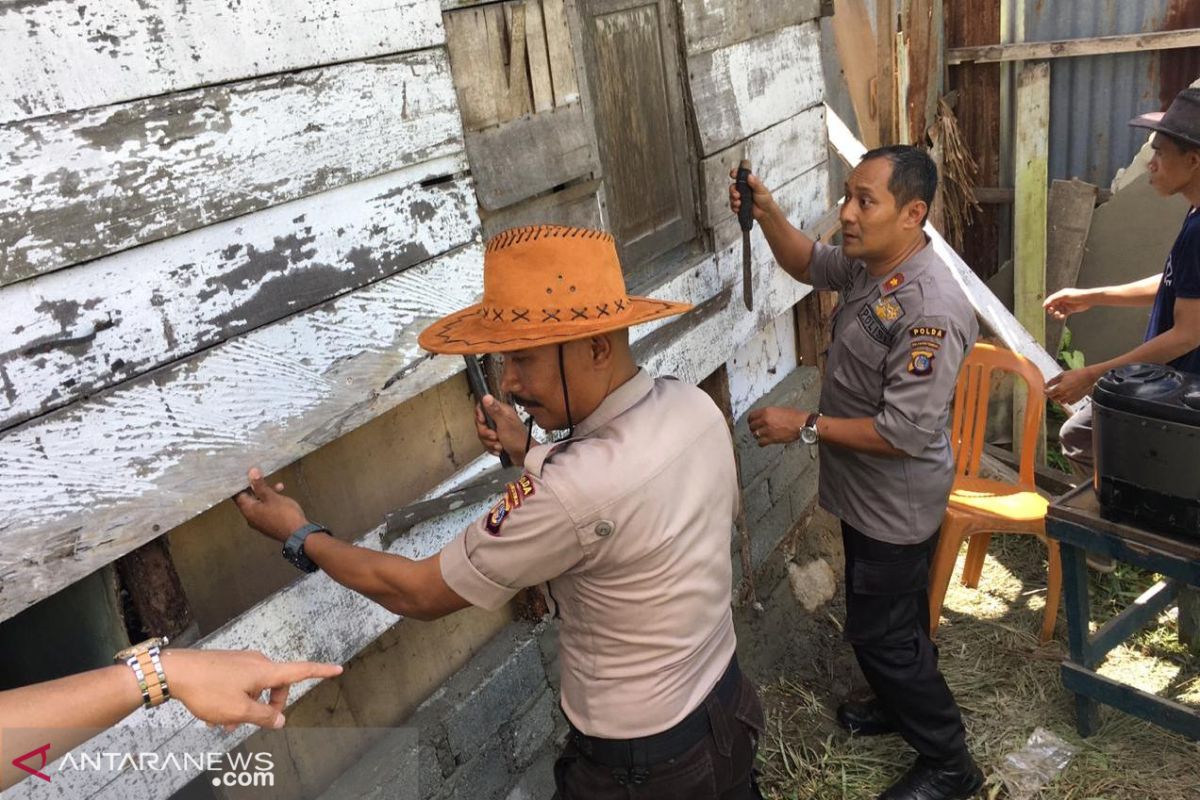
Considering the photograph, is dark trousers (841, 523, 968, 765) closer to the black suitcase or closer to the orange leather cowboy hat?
the black suitcase

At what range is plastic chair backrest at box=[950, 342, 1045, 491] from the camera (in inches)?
171

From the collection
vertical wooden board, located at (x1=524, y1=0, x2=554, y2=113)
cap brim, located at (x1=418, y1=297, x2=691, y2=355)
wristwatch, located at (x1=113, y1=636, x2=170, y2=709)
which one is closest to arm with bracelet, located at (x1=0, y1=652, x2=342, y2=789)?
wristwatch, located at (x1=113, y1=636, x2=170, y2=709)

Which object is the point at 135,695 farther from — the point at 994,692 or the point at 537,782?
the point at 994,692

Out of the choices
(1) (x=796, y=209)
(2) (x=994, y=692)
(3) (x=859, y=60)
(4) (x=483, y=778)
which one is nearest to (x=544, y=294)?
(4) (x=483, y=778)

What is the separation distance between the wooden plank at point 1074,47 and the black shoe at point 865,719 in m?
4.46

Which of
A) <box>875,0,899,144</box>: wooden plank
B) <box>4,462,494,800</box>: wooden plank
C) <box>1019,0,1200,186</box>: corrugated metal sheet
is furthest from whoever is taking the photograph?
<box>1019,0,1200,186</box>: corrugated metal sheet

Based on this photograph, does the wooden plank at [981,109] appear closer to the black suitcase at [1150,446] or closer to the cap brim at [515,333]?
the black suitcase at [1150,446]

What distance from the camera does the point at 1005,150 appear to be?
673 cm

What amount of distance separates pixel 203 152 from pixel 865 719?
334 centimetres

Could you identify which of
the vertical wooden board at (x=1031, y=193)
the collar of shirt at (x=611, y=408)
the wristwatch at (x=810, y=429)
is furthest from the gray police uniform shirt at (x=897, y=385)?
the vertical wooden board at (x=1031, y=193)

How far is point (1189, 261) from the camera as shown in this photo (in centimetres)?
352

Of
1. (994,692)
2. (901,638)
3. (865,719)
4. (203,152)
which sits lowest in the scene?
(994,692)

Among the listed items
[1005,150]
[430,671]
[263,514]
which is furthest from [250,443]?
[1005,150]

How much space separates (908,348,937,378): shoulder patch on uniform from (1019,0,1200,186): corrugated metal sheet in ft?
14.4
